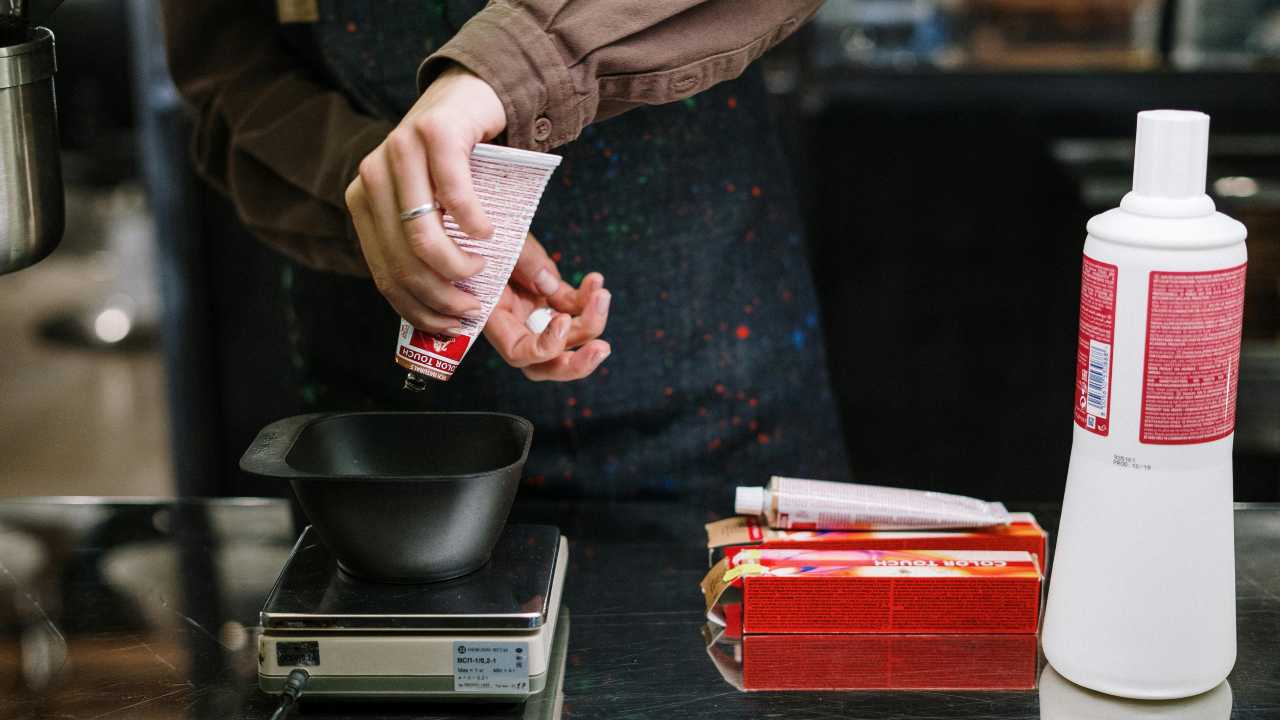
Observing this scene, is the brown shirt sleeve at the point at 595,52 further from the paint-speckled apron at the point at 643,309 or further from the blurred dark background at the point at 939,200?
the blurred dark background at the point at 939,200

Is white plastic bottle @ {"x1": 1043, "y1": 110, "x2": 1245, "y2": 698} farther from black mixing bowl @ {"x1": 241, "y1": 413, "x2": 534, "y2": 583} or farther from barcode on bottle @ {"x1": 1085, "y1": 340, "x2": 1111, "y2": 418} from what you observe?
black mixing bowl @ {"x1": 241, "y1": 413, "x2": 534, "y2": 583}

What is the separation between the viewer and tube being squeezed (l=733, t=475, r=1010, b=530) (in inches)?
35.7

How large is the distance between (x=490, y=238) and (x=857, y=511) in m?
0.32

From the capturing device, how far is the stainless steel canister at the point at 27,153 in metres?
0.86

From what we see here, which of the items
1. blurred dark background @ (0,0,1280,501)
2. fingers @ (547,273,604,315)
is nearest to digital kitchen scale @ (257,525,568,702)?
fingers @ (547,273,604,315)

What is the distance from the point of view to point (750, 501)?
915 mm

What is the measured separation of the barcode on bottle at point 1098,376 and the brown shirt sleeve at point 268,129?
60cm

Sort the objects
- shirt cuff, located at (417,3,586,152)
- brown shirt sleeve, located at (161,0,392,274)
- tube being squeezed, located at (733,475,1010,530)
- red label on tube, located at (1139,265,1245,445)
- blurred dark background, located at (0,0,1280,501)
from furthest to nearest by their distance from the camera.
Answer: blurred dark background, located at (0,0,1280,501) → brown shirt sleeve, located at (161,0,392,274) → tube being squeezed, located at (733,475,1010,530) → shirt cuff, located at (417,3,586,152) → red label on tube, located at (1139,265,1245,445)

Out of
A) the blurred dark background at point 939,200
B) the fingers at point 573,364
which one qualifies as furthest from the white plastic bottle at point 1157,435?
the blurred dark background at point 939,200

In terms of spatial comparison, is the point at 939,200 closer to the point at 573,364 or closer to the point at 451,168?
the point at 573,364

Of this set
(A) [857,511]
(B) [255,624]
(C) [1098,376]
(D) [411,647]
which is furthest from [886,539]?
(B) [255,624]

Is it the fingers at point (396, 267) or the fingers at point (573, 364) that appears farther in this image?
the fingers at point (573, 364)

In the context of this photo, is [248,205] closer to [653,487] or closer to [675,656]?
[653,487]

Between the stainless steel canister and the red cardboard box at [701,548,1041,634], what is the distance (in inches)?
20.3
